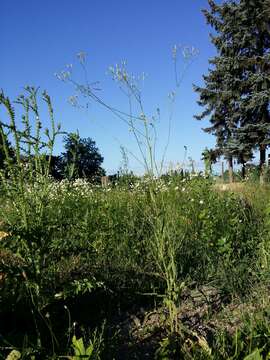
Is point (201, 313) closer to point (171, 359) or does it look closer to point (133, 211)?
point (171, 359)

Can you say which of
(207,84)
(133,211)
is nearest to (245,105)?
(207,84)

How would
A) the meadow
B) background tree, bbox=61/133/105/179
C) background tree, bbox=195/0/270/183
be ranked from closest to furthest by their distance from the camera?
the meadow → background tree, bbox=61/133/105/179 → background tree, bbox=195/0/270/183

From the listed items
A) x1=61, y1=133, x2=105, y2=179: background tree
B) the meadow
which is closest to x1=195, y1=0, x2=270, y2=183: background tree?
x1=61, y1=133, x2=105, y2=179: background tree

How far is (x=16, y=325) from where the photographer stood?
2727 millimetres

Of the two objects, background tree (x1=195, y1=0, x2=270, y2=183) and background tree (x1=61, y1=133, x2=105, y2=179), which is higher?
background tree (x1=195, y1=0, x2=270, y2=183)

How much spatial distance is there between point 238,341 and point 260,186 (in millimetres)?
5332

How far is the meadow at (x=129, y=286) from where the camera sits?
2357 millimetres

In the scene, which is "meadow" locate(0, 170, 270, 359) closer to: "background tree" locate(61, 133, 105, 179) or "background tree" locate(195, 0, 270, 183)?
"background tree" locate(61, 133, 105, 179)

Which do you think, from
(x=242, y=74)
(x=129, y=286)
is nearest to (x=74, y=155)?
(x=129, y=286)

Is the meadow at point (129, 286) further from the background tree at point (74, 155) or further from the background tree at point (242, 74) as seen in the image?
the background tree at point (242, 74)

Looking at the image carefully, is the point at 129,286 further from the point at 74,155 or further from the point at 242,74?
the point at 242,74

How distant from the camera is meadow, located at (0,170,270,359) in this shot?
2.36 metres

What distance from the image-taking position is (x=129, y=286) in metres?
3.50

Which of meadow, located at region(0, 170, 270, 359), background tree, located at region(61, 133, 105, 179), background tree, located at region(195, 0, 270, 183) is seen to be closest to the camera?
meadow, located at region(0, 170, 270, 359)
